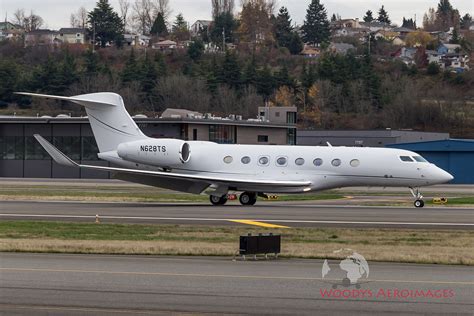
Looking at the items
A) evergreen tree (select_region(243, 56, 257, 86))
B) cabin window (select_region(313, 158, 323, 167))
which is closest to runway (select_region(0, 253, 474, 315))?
cabin window (select_region(313, 158, 323, 167))

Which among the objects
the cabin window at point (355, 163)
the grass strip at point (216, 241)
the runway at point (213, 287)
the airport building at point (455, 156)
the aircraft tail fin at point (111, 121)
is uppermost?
the aircraft tail fin at point (111, 121)

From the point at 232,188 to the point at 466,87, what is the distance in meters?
108

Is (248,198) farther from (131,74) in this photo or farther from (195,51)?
(195,51)

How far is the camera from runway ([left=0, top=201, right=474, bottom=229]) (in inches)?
1225

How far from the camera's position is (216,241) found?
81.6 feet

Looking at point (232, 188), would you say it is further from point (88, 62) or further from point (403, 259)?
point (88, 62)

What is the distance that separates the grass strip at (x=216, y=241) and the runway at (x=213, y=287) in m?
1.52

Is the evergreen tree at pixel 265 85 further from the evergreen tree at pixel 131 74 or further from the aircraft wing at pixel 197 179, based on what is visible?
the aircraft wing at pixel 197 179

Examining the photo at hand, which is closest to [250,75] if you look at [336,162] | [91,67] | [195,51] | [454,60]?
[91,67]

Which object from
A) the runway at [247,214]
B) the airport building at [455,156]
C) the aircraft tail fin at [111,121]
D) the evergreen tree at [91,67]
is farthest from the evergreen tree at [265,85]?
the runway at [247,214]

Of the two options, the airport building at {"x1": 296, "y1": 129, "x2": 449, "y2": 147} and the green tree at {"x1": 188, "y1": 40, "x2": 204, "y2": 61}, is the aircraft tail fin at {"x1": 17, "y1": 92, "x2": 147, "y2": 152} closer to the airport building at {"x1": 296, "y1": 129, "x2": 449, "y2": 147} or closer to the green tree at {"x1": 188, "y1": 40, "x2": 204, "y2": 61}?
the airport building at {"x1": 296, "y1": 129, "x2": 449, "y2": 147}

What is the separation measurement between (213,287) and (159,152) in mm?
25873

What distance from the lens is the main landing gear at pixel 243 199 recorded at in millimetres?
41125

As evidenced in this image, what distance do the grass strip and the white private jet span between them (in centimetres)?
1116
